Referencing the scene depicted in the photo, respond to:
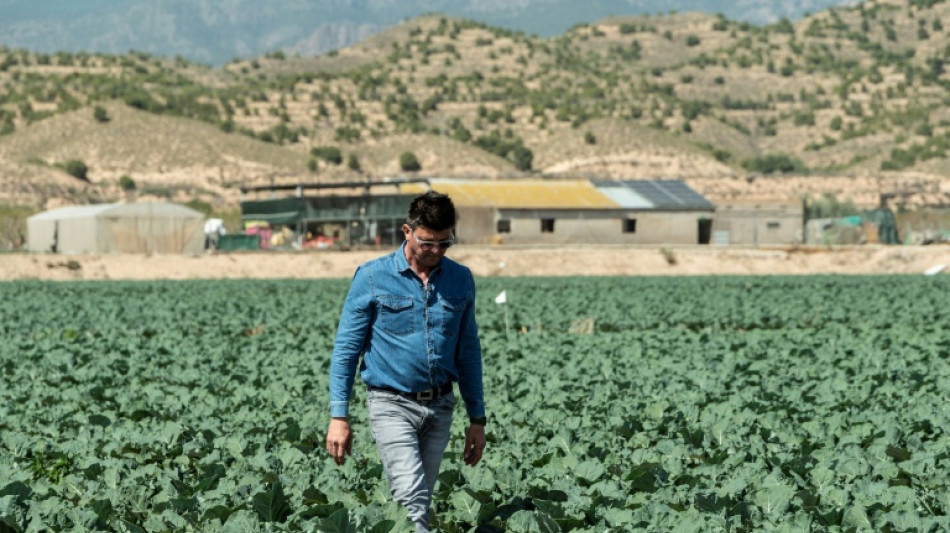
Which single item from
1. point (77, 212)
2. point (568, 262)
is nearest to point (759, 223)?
point (568, 262)

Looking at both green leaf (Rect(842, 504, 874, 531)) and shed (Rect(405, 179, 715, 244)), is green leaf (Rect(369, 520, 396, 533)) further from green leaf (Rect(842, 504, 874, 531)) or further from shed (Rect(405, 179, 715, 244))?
shed (Rect(405, 179, 715, 244))

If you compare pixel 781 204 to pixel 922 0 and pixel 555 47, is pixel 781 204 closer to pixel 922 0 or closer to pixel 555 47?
pixel 555 47

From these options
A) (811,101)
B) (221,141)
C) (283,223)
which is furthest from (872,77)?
(283,223)

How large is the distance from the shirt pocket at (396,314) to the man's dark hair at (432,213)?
17.5 inches

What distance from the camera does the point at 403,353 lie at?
6.26m

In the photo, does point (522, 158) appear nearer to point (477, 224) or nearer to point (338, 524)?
point (477, 224)

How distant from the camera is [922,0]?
171 meters

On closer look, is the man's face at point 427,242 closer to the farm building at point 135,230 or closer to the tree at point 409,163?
the farm building at point 135,230

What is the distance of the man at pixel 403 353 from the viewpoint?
622cm

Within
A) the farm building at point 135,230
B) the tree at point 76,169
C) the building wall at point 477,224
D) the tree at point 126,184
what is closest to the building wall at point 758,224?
the building wall at point 477,224

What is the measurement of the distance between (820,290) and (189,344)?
69.4 feet

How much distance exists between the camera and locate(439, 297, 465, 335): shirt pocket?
247 inches

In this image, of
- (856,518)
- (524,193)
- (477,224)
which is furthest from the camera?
(524,193)

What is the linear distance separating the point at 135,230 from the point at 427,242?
5429 centimetres
